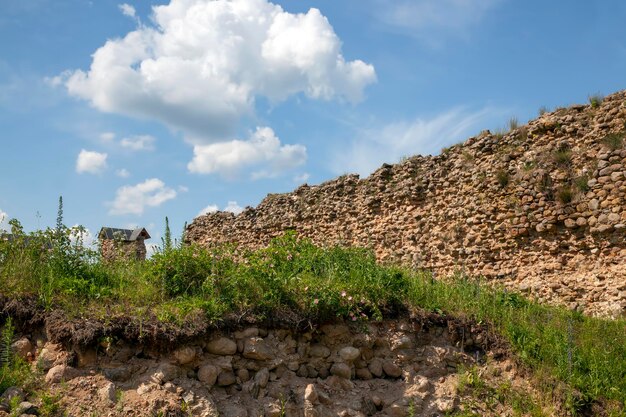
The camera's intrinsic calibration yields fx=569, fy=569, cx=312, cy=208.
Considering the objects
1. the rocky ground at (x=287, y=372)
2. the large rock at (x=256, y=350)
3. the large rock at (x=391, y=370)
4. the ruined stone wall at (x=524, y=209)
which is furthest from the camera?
the ruined stone wall at (x=524, y=209)

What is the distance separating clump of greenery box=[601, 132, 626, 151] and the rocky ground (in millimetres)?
4767

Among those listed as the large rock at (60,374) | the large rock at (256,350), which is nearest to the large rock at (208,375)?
the large rock at (256,350)

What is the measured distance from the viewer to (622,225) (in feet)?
30.8

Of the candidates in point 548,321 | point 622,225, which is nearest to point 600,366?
point 548,321

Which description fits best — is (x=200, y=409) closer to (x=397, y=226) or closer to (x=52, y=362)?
(x=52, y=362)

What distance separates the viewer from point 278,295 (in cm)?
667

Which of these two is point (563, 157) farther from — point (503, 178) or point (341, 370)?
point (341, 370)

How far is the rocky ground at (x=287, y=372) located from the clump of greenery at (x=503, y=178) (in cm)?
453

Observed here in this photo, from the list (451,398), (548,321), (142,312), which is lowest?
(451,398)

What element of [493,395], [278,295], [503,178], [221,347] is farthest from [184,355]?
[503,178]

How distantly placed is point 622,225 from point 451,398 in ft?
16.3

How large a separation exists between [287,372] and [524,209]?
20.9ft

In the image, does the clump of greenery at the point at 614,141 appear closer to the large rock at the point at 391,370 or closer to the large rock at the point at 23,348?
the large rock at the point at 391,370

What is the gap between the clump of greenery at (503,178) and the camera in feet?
36.1
